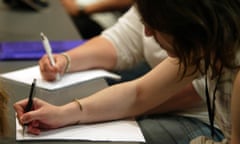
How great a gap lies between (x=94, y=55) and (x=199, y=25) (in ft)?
2.20

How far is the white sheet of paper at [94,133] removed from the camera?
3.88ft

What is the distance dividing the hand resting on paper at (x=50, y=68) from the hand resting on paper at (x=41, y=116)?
254 millimetres

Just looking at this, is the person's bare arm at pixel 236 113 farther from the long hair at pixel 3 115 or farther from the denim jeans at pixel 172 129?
the long hair at pixel 3 115

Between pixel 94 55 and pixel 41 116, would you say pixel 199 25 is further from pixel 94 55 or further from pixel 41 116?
pixel 94 55

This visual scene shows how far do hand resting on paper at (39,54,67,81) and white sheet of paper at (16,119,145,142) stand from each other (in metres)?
0.29

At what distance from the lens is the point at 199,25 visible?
102 cm

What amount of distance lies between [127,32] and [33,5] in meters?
0.56

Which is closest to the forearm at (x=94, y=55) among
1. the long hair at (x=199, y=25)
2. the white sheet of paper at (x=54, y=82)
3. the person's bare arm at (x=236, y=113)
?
the white sheet of paper at (x=54, y=82)

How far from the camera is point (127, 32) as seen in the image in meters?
1.74

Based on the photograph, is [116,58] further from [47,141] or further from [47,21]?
[47,141]

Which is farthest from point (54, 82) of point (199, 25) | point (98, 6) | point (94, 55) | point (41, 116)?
point (98, 6)

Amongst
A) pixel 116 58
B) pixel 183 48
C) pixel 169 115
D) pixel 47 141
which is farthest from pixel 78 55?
pixel 183 48

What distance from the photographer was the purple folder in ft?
5.46

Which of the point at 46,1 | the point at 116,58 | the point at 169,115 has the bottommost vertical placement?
the point at 169,115
